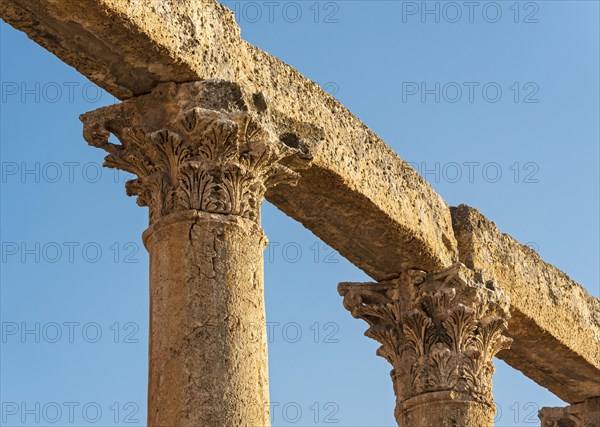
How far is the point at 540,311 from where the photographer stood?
1856cm

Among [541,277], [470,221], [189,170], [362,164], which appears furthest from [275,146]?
[541,277]

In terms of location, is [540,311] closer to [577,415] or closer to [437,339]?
[437,339]

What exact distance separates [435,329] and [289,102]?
13.6ft

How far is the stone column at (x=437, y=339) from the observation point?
16109 millimetres

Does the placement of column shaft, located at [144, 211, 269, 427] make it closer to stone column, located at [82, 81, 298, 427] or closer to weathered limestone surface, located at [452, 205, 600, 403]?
stone column, located at [82, 81, 298, 427]

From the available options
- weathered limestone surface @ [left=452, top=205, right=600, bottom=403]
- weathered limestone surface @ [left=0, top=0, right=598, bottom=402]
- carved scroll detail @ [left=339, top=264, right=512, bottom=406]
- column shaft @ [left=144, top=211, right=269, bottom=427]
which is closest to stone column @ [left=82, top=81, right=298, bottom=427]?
column shaft @ [left=144, top=211, right=269, bottom=427]

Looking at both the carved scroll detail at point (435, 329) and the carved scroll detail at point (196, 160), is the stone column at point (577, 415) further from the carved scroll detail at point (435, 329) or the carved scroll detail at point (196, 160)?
the carved scroll detail at point (196, 160)

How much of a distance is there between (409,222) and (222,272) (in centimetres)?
462

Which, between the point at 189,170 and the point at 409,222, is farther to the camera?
the point at 409,222

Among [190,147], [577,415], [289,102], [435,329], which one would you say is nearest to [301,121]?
[289,102]

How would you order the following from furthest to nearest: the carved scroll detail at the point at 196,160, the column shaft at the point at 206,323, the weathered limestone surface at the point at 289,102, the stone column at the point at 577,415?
the stone column at the point at 577,415, the carved scroll detail at the point at 196,160, the weathered limestone surface at the point at 289,102, the column shaft at the point at 206,323

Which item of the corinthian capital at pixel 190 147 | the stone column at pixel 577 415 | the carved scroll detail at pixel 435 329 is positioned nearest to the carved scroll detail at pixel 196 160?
the corinthian capital at pixel 190 147

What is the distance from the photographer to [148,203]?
12.4 meters

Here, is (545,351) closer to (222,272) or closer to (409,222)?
(409,222)
